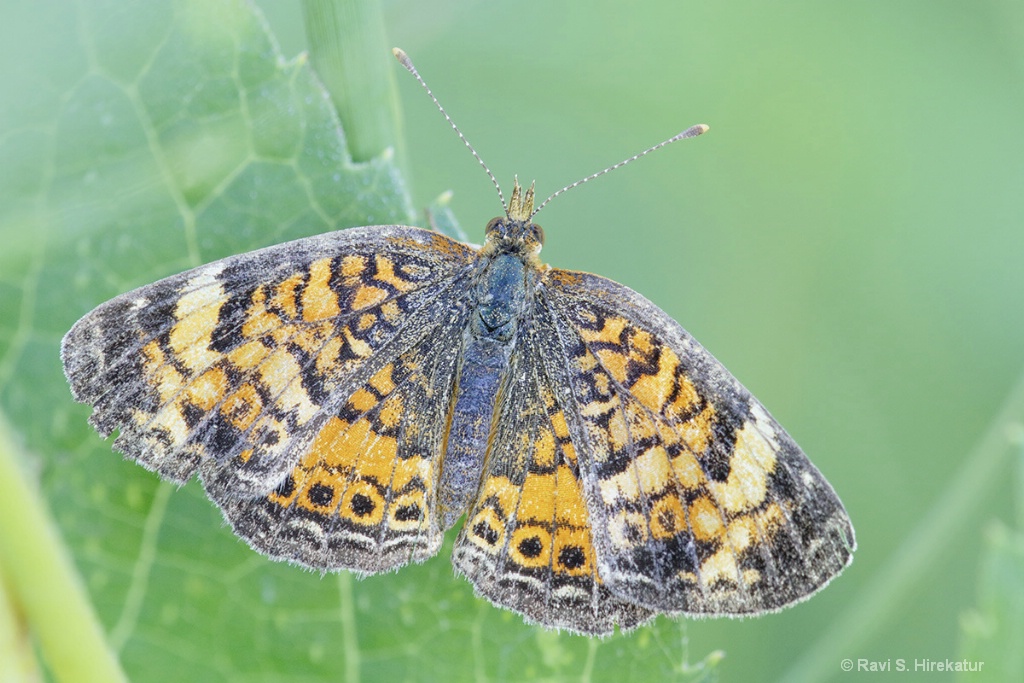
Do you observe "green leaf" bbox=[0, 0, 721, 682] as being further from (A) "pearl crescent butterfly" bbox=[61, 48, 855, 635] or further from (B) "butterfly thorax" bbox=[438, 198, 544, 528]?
(B) "butterfly thorax" bbox=[438, 198, 544, 528]

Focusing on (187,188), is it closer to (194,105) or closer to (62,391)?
(194,105)

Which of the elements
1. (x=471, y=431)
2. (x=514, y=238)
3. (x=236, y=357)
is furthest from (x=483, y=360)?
(x=236, y=357)

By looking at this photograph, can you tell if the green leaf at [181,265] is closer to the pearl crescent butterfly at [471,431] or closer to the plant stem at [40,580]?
the pearl crescent butterfly at [471,431]

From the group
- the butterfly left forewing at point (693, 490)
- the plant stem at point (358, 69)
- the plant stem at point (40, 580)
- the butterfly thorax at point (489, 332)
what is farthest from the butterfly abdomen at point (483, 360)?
the plant stem at point (40, 580)

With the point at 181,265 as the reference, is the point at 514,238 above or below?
above

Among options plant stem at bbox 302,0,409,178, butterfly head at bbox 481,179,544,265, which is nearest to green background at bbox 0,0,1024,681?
butterfly head at bbox 481,179,544,265

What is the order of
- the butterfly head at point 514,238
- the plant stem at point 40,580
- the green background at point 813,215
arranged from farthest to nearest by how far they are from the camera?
the green background at point 813,215, the butterfly head at point 514,238, the plant stem at point 40,580

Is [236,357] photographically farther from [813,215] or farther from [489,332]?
[813,215]
